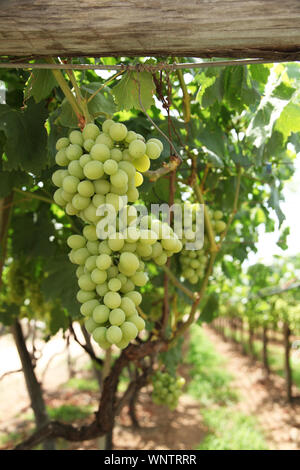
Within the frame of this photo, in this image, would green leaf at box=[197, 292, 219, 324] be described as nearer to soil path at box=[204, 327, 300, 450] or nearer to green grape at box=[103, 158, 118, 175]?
green grape at box=[103, 158, 118, 175]

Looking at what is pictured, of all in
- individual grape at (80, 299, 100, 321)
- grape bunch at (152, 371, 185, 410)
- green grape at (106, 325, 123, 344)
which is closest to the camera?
green grape at (106, 325, 123, 344)

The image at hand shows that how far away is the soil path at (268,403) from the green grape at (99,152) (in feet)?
21.0

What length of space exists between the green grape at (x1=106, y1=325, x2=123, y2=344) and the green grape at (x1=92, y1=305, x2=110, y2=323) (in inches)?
1.4

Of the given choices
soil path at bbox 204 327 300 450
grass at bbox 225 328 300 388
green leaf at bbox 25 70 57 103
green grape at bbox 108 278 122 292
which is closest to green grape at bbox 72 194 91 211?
green grape at bbox 108 278 122 292

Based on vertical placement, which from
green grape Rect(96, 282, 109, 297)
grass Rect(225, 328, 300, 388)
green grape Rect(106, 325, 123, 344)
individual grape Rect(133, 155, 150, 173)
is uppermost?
individual grape Rect(133, 155, 150, 173)

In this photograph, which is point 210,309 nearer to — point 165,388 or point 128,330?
point 165,388

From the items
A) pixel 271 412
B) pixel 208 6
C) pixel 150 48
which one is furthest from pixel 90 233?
pixel 271 412

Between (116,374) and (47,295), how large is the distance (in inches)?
27.0

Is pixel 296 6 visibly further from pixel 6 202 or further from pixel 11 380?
pixel 11 380

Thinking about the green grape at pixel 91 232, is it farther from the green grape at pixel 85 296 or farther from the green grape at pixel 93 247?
the green grape at pixel 85 296

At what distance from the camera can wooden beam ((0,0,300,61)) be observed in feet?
3.03

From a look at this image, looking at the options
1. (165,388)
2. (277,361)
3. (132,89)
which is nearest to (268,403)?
(277,361)

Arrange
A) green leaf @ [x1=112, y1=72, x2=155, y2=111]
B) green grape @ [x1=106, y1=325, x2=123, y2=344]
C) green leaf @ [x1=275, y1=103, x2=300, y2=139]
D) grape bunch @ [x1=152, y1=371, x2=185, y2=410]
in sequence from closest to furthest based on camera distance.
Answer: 1. green grape @ [x1=106, y1=325, x2=123, y2=344]
2. green leaf @ [x1=112, y1=72, x2=155, y2=111]
3. green leaf @ [x1=275, y1=103, x2=300, y2=139]
4. grape bunch @ [x1=152, y1=371, x2=185, y2=410]

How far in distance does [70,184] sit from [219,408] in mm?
7868
